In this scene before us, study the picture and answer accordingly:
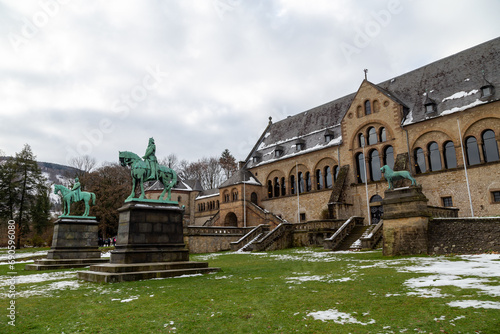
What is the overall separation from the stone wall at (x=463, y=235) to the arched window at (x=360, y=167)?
18.5 m

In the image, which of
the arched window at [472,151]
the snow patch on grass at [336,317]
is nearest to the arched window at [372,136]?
the arched window at [472,151]

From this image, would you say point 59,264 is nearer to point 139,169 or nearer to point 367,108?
point 139,169

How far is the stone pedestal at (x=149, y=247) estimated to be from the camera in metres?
12.2

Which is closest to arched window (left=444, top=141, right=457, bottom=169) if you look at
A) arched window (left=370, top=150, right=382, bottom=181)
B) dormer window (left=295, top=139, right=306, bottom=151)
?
arched window (left=370, top=150, right=382, bottom=181)

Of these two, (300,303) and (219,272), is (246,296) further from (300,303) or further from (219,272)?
(219,272)

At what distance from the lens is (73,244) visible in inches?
801

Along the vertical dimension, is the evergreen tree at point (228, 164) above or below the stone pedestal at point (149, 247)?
above

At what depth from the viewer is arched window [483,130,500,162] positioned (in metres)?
27.4

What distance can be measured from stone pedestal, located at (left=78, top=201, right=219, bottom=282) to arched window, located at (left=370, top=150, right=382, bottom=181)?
25.8 m

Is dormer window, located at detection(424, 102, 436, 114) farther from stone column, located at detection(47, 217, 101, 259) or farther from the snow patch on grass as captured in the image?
the snow patch on grass

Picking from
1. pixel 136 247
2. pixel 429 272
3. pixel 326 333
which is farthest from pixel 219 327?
pixel 136 247

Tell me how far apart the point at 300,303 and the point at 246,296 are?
4.85 ft

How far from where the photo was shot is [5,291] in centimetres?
→ 1049

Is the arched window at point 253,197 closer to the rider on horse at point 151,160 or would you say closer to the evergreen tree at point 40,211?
the evergreen tree at point 40,211
